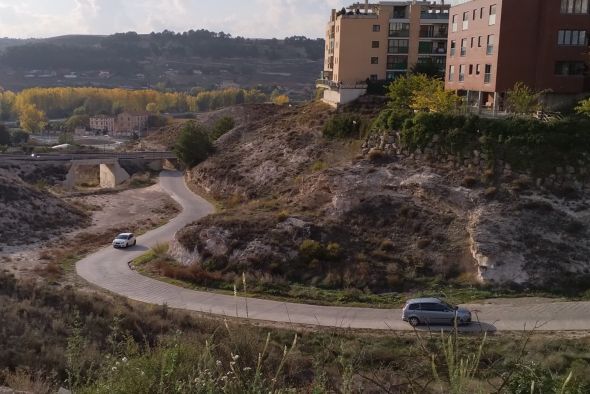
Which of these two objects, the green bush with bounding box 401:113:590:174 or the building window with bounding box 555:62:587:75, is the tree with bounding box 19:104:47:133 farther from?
the building window with bounding box 555:62:587:75

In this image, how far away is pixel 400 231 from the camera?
30.3 metres

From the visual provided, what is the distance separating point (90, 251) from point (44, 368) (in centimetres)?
2376

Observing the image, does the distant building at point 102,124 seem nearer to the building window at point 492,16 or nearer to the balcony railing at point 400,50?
the balcony railing at point 400,50

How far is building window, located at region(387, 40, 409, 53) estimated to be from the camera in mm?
60781

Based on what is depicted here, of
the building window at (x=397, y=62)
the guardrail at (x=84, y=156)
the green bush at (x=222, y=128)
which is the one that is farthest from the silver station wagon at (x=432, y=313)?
the green bush at (x=222, y=128)

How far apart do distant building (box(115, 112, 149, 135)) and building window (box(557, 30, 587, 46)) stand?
10918cm

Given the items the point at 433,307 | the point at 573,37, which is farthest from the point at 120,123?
the point at 433,307

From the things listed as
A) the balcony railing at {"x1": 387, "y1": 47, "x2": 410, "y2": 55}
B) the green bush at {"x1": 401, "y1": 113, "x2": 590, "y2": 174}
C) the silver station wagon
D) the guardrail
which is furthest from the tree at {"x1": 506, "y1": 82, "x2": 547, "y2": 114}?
the guardrail

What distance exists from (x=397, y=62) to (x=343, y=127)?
17.4 m

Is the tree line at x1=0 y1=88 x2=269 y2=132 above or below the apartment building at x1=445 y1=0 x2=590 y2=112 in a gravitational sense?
below

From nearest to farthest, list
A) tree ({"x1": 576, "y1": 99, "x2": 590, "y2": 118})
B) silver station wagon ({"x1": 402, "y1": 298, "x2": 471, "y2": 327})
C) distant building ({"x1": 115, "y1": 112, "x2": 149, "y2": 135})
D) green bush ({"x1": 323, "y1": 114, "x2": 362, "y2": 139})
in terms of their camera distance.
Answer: silver station wagon ({"x1": 402, "y1": 298, "x2": 471, "y2": 327}), tree ({"x1": 576, "y1": 99, "x2": 590, "y2": 118}), green bush ({"x1": 323, "y1": 114, "x2": 362, "y2": 139}), distant building ({"x1": 115, "y1": 112, "x2": 149, "y2": 135})

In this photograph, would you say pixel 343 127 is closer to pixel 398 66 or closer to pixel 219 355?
pixel 398 66

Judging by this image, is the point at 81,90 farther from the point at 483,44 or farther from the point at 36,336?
the point at 36,336

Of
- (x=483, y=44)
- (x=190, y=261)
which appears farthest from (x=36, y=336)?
(x=483, y=44)
